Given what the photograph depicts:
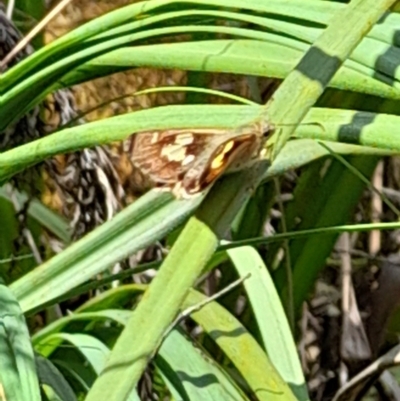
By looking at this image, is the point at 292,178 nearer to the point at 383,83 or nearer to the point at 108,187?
the point at 108,187

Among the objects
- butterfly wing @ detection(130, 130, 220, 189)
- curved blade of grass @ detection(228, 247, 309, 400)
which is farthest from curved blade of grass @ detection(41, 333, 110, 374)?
butterfly wing @ detection(130, 130, 220, 189)

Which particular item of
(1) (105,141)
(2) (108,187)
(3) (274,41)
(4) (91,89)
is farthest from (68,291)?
(4) (91,89)

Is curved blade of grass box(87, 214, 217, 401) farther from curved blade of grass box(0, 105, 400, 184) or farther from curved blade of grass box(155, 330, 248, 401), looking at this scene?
curved blade of grass box(155, 330, 248, 401)

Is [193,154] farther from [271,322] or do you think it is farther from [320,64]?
[271,322]

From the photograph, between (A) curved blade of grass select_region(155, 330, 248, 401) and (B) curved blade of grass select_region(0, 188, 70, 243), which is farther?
(B) curved blade of grass select_region(0, 188, 70, 243)

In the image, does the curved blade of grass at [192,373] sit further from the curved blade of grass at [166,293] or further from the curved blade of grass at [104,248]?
the curved blade of grass at [166,293]

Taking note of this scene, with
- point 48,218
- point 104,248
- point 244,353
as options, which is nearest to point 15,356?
point 104,248
